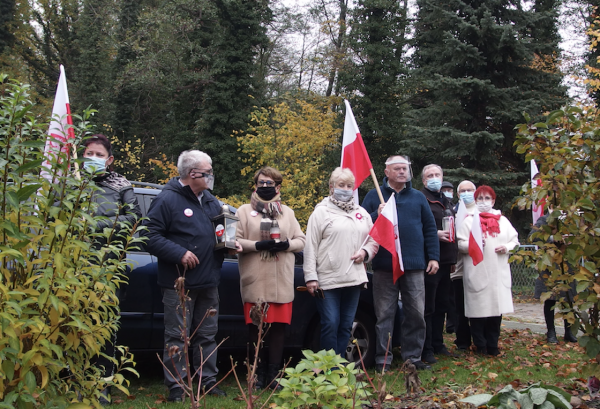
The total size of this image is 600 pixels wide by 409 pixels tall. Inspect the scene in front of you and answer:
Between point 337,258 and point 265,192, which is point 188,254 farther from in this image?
point 337,258

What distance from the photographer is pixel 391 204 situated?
5.44 m

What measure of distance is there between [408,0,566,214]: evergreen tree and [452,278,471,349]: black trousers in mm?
10332

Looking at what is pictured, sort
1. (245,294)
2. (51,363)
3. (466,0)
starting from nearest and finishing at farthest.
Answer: (51,363) → (245,294) → (466,0)

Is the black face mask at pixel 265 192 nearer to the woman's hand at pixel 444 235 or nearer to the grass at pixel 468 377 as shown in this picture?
the grass at pixel 468 377

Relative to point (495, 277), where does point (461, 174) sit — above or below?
above

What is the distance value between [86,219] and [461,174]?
1617cm

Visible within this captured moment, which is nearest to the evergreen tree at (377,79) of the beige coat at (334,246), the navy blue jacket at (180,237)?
the beige coat at (334,246)

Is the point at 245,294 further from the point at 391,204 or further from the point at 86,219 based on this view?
the point at 86,219

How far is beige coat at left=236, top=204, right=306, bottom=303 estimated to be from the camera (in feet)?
16.2

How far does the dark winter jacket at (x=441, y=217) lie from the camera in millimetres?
6457

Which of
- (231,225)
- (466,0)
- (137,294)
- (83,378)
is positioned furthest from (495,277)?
(466,0)

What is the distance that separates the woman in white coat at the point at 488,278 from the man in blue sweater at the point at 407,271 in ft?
3.78

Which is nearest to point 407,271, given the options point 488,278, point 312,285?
point 312,285

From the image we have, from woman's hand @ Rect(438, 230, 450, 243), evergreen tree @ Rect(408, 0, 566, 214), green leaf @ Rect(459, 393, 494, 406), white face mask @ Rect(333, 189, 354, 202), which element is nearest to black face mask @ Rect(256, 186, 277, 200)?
white face mask @ Rect(333, 189, 354, 202)
